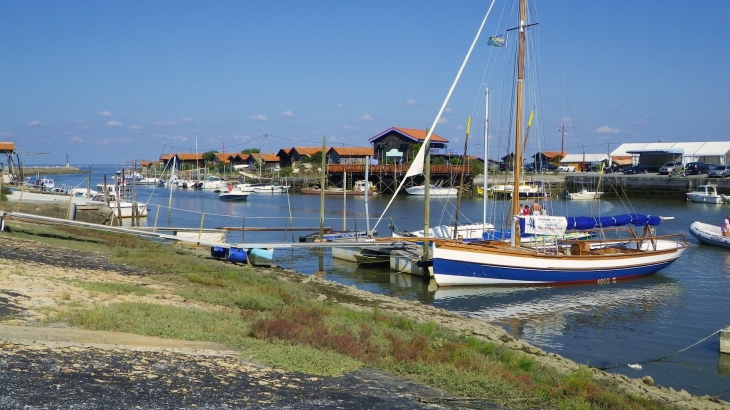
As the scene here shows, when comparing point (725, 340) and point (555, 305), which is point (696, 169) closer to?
point (555, 305)

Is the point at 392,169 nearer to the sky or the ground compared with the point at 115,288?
nearer to the sky

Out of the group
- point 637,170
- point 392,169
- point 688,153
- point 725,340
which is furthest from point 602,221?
point 688,153

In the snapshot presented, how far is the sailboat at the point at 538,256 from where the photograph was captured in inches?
1168

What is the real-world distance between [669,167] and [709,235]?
62.5 meters

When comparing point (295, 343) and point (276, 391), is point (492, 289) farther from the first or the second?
point (276, 391)

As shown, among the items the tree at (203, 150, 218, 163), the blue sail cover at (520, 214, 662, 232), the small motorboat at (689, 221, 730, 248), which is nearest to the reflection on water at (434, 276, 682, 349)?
the blue sail cover at (520, 214, 662, 232)

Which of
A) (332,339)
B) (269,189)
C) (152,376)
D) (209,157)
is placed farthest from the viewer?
(209,157)

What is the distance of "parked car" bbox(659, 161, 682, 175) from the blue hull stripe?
72765 millimetres

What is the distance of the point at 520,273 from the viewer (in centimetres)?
3061

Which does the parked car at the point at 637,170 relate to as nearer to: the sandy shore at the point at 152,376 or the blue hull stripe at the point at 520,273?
the blue hull stripe at the point at 520,273

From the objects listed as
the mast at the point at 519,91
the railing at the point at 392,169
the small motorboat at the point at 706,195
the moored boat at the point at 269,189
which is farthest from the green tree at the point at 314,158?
the mast at the point at 519,91

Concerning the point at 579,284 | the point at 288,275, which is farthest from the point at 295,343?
the point at 579,284

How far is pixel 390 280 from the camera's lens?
3244cm

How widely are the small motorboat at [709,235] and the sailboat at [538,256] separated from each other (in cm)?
1087
